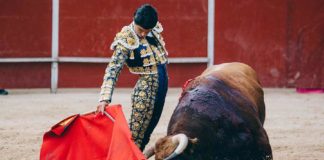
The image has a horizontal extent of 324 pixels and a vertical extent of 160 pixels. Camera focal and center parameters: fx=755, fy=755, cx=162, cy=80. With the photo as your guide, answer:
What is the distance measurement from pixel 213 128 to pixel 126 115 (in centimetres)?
378

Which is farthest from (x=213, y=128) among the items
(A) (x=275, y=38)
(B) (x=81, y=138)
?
(A) (x=275, y=38)

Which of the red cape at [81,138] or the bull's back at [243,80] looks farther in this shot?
the bull's back at [243,80]

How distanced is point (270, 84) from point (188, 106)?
6.59 m

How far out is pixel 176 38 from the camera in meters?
10.2

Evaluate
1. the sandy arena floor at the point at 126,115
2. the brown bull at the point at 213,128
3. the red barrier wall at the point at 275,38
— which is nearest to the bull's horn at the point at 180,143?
the brown bull at the point at 213,128

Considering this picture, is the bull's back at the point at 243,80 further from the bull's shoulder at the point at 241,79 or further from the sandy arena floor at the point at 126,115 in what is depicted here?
the sandy arena floor at the point at 126,115

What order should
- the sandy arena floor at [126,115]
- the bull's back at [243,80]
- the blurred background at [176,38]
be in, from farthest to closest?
the blurred background at [176,38] < the sandy arena floor at [126,115] < the bull's back at [243,80]

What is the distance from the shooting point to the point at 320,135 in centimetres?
641

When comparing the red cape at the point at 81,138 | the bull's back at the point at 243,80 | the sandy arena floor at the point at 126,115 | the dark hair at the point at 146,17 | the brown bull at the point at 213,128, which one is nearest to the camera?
the brown bull at the point at 213,128

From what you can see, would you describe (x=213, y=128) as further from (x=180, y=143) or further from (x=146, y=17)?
(x=146, y=17)

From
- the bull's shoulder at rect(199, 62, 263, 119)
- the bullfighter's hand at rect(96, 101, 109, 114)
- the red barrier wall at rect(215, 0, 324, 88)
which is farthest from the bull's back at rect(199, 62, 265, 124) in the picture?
the red barrier wall at rect(215, 0, 324, 88)

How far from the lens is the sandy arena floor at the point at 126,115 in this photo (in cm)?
568

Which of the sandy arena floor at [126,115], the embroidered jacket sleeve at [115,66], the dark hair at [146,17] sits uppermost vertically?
the dark hair at [146,17]

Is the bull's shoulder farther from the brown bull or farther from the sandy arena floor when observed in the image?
the sandy arena floor
